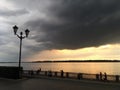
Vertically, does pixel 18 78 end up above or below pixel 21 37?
below

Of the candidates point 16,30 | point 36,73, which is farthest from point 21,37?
point 36,73

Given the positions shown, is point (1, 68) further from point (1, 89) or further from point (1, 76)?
point (1, 89)

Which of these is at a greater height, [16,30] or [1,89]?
[16,30]

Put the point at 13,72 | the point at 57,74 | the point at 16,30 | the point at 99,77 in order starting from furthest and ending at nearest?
the point at 57,74 → the point at 99,77 → the point at 13,72 → the point at 16,30

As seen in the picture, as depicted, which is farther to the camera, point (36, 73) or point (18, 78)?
point (36, 73)


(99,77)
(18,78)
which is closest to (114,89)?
(99,77)

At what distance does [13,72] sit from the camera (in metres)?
25.8

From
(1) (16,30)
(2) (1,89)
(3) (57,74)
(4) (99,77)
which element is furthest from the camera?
(3) (57,74)

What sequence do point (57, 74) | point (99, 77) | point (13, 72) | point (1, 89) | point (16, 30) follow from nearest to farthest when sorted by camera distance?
1. point (1, 89)
2. point (16, 30)
3. point (13, 72)
4. point (99, 77)
5. point (57, 74)

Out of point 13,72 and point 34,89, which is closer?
point 34,89

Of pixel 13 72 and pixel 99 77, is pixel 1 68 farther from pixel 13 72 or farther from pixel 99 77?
pixel 99 77

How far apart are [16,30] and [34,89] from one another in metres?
10.4

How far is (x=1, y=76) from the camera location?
28.1 m

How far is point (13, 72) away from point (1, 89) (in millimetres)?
9907
